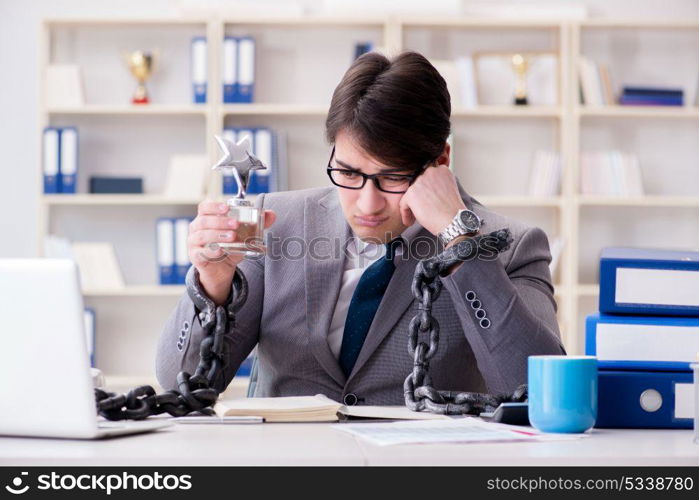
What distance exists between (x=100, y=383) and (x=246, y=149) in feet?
1.62

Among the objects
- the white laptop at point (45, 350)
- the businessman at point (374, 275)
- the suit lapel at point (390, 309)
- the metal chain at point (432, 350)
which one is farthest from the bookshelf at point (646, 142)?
the white laptop at point (45, 350)

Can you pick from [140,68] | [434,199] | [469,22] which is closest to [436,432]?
[434,199]

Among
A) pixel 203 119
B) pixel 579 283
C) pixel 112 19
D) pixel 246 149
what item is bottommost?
pixel 579 283

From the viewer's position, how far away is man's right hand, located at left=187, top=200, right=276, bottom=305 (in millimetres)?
1544

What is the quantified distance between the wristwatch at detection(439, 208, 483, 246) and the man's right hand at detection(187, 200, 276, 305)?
314 millimetres

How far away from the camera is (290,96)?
15.0ft

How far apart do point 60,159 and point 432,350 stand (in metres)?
3.27

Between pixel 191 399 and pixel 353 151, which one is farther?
pixel 353 151

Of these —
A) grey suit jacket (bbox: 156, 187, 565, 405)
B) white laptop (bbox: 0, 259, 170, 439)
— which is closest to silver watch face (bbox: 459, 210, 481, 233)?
grey suit jacket (bbox: 156, 187, 565, 405)

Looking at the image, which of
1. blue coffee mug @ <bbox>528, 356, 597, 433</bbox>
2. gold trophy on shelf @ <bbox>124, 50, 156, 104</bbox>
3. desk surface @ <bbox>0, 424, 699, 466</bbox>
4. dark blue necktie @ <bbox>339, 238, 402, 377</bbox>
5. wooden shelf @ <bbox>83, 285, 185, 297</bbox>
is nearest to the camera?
desk surface @ <bbox>0, 424, 699, 466</bbox>

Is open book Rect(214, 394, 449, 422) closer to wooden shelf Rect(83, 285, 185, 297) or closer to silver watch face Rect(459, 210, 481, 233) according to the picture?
silver watch face Rect(459, 210, 481, 233)

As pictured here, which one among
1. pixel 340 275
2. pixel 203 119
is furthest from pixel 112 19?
pixel 340 275

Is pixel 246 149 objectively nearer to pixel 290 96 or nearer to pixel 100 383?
pixel 100 383

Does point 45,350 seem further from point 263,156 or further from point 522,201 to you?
point 522,201
